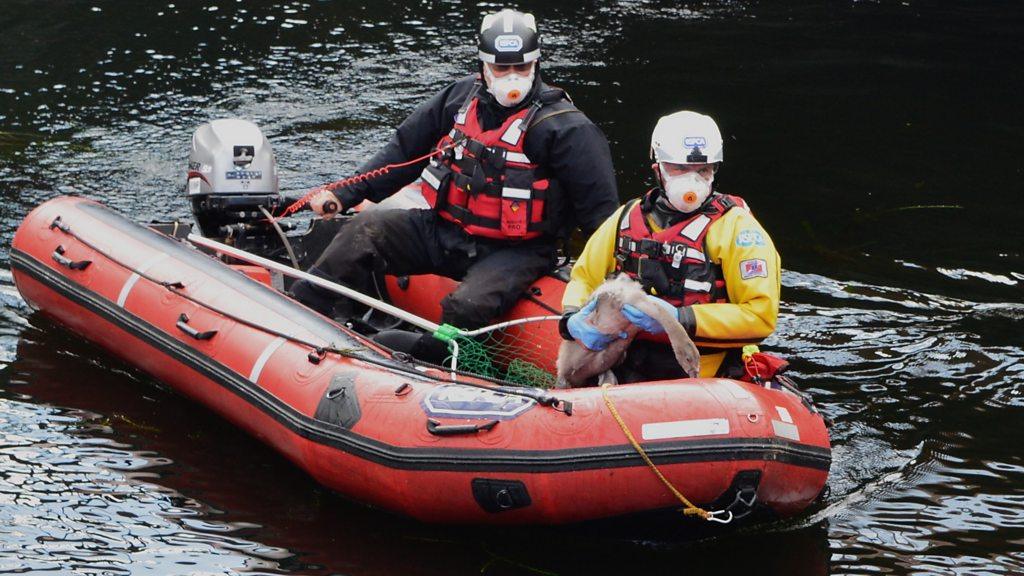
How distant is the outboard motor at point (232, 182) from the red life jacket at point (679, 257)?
2.23m

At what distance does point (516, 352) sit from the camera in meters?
5.17

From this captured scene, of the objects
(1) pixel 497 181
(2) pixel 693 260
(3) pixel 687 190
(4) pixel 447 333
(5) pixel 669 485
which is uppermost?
(3) pixel 687 190

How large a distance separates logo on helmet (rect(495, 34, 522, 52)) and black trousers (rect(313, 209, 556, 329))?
769 millimetres

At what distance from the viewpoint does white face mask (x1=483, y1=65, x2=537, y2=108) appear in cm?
516

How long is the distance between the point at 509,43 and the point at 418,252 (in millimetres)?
969

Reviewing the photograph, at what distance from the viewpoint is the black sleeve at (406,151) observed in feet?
18.9

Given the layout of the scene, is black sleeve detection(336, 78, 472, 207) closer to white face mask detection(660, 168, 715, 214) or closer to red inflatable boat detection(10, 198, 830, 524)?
red inflatable boat detection(10, 198, 830, 524)

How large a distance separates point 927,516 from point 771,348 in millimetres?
1499

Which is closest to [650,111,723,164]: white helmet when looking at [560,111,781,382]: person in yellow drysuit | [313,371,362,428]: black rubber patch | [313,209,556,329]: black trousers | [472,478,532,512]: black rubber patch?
[560,111,781,382]: person in yellow drysuit

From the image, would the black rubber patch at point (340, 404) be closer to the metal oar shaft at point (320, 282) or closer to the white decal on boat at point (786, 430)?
Answer: the metal oar shaft at point (320, 282)

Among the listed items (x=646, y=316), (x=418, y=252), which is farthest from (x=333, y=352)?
(x=646, y=316)

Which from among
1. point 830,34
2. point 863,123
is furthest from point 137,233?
point 830,34

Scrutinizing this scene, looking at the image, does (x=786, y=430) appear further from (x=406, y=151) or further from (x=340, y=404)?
(x=406, y=151)

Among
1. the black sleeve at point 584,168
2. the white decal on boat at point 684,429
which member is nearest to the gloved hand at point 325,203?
the black sleeve at point 584,168
